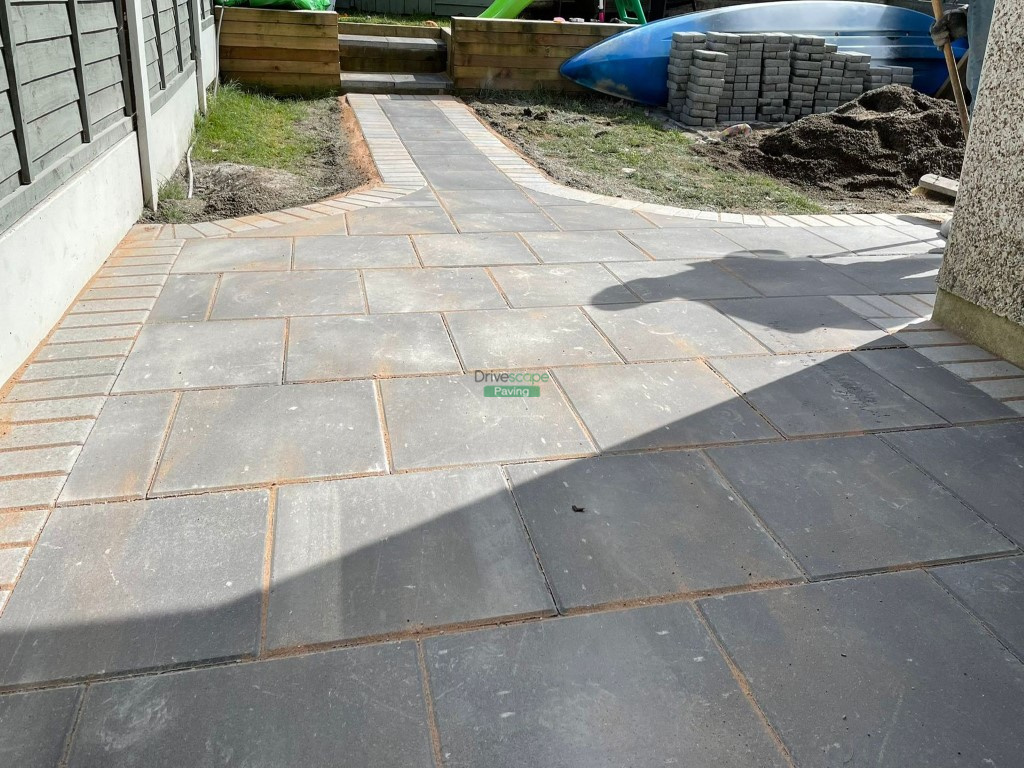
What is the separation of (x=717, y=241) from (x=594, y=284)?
1.29m

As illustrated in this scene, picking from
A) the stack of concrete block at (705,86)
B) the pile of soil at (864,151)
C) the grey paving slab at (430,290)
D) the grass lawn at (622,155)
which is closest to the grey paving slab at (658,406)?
the grey paving slab at (430,290)

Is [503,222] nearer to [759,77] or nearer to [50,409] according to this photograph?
[50,409]

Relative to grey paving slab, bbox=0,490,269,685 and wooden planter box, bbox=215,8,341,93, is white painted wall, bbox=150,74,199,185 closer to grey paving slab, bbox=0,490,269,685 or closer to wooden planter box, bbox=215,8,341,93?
wooden planter box, bbox=215,8,341,93

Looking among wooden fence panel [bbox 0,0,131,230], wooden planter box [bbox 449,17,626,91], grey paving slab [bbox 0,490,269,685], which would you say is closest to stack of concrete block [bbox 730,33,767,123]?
wooden planter box [bbox 449,17,626,91]

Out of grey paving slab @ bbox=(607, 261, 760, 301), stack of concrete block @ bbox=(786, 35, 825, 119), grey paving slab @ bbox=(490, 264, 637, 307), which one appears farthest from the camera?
stack of concrete block @ bbox=(786, 35, 825, 119)

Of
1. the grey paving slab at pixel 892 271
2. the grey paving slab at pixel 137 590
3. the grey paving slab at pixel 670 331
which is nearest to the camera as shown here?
the grey paving slab at pixel 137 590

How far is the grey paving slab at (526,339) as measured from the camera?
3.34 m

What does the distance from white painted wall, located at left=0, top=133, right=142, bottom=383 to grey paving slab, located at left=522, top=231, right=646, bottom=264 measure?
2.33 meters

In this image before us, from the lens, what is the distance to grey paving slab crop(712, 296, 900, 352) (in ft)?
12.0

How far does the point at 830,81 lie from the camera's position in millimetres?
9766

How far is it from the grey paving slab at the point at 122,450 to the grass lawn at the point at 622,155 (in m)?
4.27

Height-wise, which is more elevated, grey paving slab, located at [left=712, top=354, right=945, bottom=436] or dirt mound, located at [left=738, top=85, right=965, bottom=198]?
dirt mound, located at [left=738, top=85, right=965, bottom=198]

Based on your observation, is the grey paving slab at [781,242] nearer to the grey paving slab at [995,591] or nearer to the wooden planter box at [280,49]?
the grey paving slab at [995,591]

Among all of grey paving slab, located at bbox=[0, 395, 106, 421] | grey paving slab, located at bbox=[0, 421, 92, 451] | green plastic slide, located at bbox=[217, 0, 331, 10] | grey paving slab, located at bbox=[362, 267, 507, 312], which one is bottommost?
grey paving slab, located at bbox=[0, 421, 92, 451]
